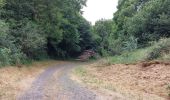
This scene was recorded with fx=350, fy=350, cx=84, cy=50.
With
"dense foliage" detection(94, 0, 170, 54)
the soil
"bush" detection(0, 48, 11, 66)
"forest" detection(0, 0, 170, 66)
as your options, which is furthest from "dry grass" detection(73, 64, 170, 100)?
"dense foliage" detection(94, 0, 170, 54)

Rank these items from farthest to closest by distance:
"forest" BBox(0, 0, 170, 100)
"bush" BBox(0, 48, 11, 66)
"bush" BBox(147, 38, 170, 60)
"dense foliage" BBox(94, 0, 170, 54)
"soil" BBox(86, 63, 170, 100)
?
"dense foliage" BBox(94, 0, 170, 54)
"bush" BBox(147, 38, 170, 60)
"bush" BBox(0, 48, 11, 66)
"forest" BBox(0, 0, 170, 100)
"soil" BBox(86, 63, 170, 100)

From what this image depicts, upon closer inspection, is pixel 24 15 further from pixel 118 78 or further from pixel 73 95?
pixel 73 95

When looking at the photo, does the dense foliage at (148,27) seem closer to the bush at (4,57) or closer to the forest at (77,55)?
the forest at (77,55)

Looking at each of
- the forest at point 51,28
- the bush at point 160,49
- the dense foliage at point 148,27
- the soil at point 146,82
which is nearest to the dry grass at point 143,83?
the soil at point 146,82

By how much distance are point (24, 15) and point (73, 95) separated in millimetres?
23766

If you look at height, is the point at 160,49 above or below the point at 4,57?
above

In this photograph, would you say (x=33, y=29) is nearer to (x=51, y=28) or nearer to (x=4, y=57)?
(x=51, y=28)

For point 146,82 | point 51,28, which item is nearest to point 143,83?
point 146,82

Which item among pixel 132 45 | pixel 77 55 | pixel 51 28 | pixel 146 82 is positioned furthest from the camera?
pixel 77 55

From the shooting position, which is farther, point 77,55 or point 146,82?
point 77,55

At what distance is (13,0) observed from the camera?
115 ft

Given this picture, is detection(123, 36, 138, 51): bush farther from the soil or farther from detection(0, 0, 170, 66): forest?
the soil

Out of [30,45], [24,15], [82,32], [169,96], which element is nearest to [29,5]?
[24,15]

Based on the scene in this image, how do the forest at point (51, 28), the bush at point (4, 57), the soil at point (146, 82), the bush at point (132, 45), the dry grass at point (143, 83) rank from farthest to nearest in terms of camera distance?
the bush at point (132, 45) < the forest at point (51, 28) < the bush at point (4, 57) < the soil at point (146, 82) < the dry grass at point (143, 83)
